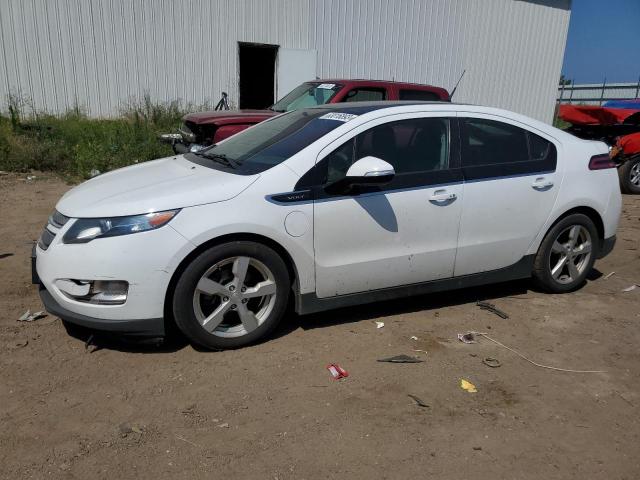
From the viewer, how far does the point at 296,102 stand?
26.7 feet

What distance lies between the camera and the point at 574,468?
269 centimetres

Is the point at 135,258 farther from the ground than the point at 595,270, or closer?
farther from the ground

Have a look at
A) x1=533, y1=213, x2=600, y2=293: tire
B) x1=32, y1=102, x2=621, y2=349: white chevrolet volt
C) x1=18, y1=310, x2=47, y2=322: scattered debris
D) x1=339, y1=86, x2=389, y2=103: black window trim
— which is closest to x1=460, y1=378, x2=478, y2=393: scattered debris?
x1=32, y1=102, x2=621, y2=349: white chevrolet volt

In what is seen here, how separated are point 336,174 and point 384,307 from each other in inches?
51.9

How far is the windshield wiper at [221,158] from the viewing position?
3912mm

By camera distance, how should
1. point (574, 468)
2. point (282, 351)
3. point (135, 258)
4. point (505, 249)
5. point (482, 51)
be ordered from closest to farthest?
point (574, 468), point (135, 258), point (282, 351), point (505, 249), point (482, 51)

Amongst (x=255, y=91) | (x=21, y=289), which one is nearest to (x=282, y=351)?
(x=21, y=289)

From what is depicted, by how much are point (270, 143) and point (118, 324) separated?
64.8 inches

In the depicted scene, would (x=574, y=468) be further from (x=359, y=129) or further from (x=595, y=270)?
(x=595, y=270)

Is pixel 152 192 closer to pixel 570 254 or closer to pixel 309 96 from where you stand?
pixel 570 254

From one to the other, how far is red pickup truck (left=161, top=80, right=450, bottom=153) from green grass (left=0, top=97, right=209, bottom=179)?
197 centimetres

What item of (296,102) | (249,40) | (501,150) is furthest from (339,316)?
(249,40)

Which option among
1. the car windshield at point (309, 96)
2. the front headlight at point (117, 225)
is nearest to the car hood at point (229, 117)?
the car windshield at point (309, 96)

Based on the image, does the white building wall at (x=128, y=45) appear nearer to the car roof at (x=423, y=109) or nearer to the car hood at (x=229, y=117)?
the car hood at (x=229, y=117)
